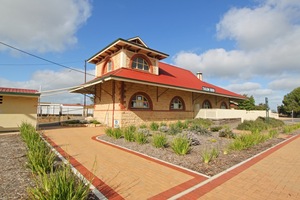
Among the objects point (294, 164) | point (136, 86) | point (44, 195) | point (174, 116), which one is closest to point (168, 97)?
point (174, 116)

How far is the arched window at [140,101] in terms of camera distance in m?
15.6

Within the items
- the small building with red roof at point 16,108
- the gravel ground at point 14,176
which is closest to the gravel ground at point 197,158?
the gravel ground at point 14,176

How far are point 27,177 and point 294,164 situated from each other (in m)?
7.96

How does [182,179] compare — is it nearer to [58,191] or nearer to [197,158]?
[197,158]

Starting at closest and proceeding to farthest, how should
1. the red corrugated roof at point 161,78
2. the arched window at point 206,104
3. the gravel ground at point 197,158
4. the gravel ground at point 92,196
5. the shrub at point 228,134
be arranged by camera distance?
the gravel ground at point 92,196 → the gravel ground at point 197,158 → the shrub at point 228,134 → the red corrugated roof at point 161,78 → the arched window at point 206,104

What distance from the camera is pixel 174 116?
18875mm

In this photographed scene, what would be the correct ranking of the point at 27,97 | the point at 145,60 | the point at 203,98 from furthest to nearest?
the point at 203,98 → the point at 145,60 → the point at 27,97

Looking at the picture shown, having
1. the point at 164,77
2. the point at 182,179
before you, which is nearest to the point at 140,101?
the point at 164,77

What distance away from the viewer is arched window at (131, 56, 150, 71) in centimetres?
1708

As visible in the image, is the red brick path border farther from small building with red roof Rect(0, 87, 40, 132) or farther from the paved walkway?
small building with red roof Rect(0, 87, 40, 132)

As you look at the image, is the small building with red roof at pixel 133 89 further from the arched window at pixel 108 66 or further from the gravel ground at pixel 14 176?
the gravel ground at pixel 14 176

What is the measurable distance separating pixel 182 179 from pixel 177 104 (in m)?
15.1

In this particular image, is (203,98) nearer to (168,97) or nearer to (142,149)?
(168,97)

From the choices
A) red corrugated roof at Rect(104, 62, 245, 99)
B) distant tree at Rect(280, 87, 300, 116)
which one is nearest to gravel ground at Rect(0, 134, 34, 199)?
red corrugated roof at Rect(104, 62, 245, 99)
